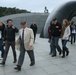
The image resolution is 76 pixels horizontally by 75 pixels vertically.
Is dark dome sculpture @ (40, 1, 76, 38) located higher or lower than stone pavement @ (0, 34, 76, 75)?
higher

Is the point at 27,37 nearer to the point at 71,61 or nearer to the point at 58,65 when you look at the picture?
the point at 58,65

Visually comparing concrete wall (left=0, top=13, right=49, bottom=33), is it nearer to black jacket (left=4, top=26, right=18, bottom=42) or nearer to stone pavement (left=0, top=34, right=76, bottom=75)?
stone pavement (left=0, top=34, right=76, bottom=75)

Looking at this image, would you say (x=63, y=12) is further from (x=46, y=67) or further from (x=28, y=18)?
(x=46, y=67)

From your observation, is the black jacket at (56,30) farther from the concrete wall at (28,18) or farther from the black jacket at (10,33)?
the concrete wall at (28,18)

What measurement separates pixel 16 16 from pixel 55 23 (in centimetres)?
1798

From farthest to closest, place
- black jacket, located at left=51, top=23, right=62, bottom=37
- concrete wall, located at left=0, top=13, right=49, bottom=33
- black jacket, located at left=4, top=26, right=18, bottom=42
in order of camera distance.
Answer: concrete wall, located at left=0, top=13, right=49, bottom=33
black jacket, located at left=51, top=23, right=62, bottom=37
black jacket, located at left=4, top=26, right=18, bottom=42

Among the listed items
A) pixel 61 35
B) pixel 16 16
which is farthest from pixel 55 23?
pixel 16 16

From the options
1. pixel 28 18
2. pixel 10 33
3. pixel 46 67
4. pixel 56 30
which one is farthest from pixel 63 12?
pixel 46 67

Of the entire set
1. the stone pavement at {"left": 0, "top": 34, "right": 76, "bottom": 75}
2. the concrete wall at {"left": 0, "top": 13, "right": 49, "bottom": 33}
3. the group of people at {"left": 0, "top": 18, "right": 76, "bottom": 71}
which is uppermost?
the concrete wall at {"left": 0, "top": 13, "right": 49, "bottom": 33}

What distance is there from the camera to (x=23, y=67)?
25.3 feet

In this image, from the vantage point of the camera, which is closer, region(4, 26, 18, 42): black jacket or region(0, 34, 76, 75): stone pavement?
region(0, 34, 76, 75): stone pavement

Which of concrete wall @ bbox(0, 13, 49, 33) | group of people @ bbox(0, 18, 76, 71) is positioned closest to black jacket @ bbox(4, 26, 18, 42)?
group of people @ bbox(0, 18, 76, 71)

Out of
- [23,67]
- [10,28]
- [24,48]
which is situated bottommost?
[23,67]

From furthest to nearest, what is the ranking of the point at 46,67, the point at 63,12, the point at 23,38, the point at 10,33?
1. the point at 63,12
2. the point at 10,33
3. the point at 46,67
4. the point at 23,38
